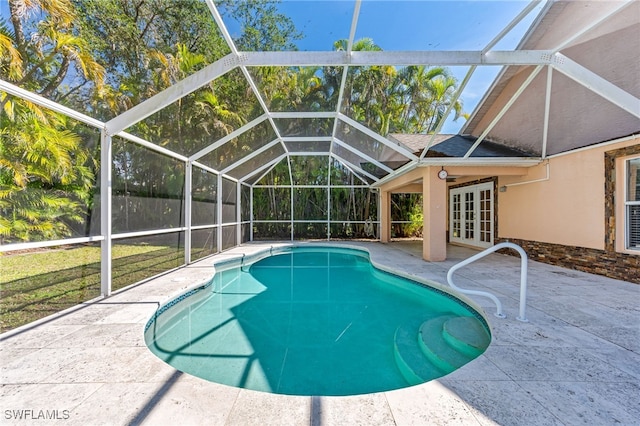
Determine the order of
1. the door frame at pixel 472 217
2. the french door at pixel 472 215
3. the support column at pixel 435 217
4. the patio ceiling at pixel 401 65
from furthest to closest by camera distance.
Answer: the french door at pixel 472 215 < the door frame at pixel 472 217 < the support column at pixel 435 217 < the patio ceiling at pixel 401 65

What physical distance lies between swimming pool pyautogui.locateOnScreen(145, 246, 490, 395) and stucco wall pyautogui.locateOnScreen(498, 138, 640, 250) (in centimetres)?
403

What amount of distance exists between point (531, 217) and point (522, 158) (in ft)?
5.78

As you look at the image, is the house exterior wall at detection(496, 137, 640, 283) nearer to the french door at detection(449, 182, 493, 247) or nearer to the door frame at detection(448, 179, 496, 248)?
the door frame at detection(448, 179, 496, 248)

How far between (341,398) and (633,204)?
277 inches

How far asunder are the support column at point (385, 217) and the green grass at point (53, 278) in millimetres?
9715

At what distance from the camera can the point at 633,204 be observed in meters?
5.50

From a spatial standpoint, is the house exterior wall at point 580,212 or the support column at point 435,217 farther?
the support column at point 435,217

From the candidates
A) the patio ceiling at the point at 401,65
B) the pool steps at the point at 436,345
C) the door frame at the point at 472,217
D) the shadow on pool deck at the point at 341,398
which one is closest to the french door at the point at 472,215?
the door frame at the point at 472,217

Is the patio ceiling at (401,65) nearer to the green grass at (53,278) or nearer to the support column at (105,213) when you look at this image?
the support column at (105,213)

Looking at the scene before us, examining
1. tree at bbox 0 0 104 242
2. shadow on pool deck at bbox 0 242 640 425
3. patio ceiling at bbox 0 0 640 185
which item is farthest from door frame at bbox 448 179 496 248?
tree at bbox 0 0 104 242

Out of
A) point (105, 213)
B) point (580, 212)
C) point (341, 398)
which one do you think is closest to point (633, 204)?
point (580, 212)

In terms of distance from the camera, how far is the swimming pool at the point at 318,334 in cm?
303

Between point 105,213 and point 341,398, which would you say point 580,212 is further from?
point 105,213

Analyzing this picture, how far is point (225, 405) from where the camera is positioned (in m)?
1.97
